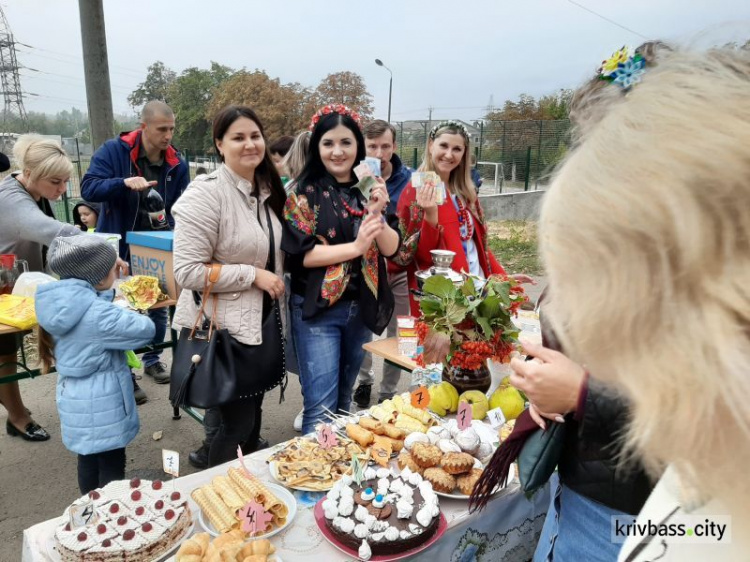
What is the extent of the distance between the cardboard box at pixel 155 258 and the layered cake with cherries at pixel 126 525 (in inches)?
63.9

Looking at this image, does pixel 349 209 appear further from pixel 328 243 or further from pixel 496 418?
pixel 496 418

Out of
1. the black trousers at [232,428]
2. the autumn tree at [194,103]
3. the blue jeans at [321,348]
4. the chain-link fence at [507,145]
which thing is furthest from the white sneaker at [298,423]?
the autumn tree at [194,103]

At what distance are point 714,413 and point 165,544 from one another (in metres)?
1.40

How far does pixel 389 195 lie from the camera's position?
12.7ft

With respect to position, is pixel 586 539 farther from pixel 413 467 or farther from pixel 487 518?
pixel 413 467

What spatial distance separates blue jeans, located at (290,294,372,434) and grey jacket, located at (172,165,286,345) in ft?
0.87

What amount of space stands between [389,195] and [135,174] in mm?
1837

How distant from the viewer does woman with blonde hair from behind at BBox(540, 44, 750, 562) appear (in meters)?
0.39

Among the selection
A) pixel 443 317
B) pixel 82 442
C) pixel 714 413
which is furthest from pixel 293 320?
pixel 714 413

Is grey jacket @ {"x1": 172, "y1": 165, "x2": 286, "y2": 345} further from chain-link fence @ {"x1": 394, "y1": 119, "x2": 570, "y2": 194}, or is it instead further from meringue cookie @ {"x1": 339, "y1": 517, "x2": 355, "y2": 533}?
chain-link fence @ {"x1": 394, "y1": 119, "x2": 570, "y2": 194}

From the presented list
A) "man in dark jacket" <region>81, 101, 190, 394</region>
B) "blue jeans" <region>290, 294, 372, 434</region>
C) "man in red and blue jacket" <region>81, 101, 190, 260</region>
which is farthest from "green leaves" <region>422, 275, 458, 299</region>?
"man in red and blue jacket" <region>81, 101, 190, 260</region>

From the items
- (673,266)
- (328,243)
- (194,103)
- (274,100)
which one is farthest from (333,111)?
(194,103)

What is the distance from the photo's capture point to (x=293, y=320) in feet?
8.52

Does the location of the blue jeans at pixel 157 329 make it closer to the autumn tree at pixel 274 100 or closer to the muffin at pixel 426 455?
the muffin at pixel 426 455
